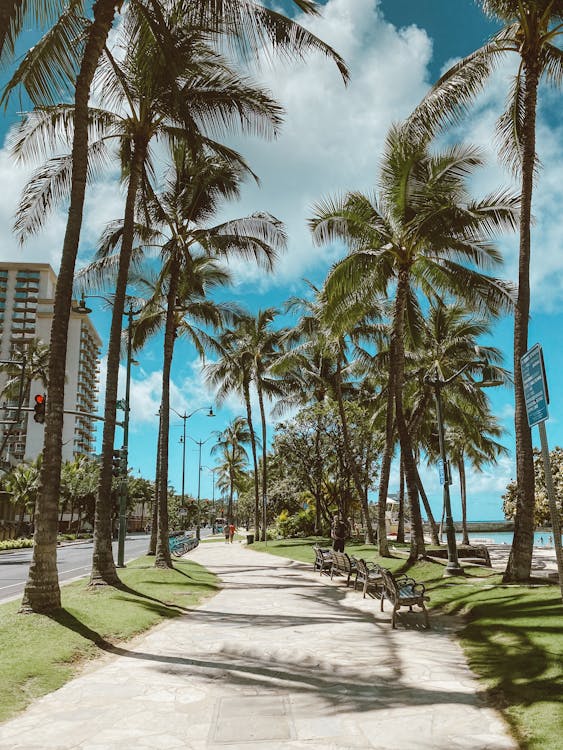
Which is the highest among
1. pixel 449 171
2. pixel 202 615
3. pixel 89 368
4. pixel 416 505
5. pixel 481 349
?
pixel 89 368

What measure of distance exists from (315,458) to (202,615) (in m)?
25.7

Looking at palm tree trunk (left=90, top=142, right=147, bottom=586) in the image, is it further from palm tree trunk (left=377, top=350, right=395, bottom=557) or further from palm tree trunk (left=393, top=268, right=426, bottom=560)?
palm tree trunk (left=377, top=350, right=395, bottom=557)

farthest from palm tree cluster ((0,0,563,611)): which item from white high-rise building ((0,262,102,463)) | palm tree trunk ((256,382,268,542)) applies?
white high-rise building ((0,262,102,463))

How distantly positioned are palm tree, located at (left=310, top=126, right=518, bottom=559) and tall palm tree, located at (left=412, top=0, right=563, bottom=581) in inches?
72.9

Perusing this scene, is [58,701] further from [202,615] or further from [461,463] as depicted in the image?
[461,463]

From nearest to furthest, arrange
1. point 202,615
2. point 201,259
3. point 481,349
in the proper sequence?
point 202,615, point 201,259, point 481,349

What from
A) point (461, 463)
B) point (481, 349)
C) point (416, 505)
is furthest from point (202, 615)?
point (461, 463)

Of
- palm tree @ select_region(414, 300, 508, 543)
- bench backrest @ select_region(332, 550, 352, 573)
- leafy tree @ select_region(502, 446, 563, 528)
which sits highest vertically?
palm tree @ select_region(414, 300, 508, 543)

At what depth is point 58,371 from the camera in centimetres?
991

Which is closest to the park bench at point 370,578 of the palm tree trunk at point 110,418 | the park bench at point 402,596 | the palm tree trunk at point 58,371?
the park bench at point 402,596

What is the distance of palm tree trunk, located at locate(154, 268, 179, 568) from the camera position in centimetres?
1859

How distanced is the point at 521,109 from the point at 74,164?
10317 mm

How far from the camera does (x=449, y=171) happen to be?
17828 millimetres

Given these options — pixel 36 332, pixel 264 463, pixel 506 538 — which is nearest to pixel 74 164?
pixel 264 463
